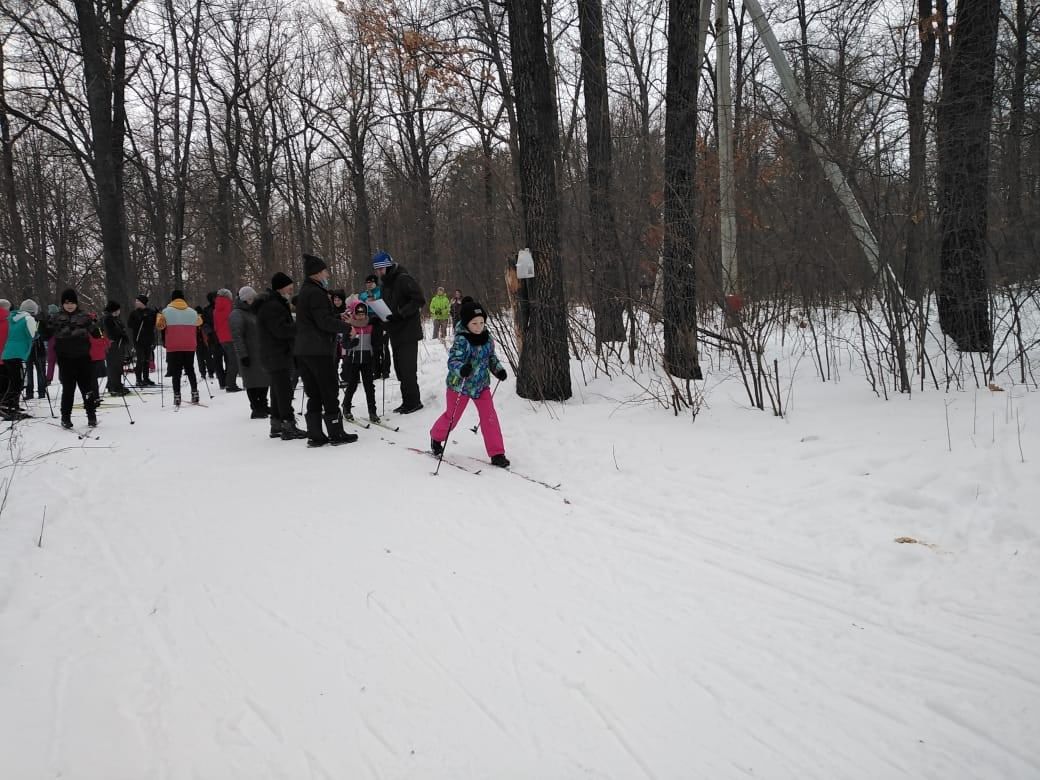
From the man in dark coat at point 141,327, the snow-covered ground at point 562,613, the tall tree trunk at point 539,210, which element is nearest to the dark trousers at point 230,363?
the man in dark coat at point 141,327

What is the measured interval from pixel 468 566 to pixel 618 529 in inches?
→ 44.8

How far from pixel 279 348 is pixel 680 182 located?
208 inches

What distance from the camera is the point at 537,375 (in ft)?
25.0

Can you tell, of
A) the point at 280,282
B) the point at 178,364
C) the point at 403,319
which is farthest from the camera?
the point at 178,364

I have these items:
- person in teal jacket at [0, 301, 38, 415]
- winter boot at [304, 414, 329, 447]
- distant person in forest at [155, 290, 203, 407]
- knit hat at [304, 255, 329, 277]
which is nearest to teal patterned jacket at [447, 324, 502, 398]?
winter boot at [304, 414, 329, 447]

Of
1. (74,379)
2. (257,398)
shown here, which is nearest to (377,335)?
(257,398)

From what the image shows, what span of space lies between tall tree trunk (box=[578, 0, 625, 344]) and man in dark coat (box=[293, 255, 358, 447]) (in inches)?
143

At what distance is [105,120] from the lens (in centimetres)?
1359

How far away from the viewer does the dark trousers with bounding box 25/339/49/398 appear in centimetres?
1152

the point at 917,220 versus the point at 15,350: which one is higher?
the point at 917,220

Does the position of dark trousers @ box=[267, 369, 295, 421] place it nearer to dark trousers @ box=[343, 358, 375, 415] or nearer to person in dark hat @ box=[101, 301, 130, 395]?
dark trousers @ box=[343, 358, 375, 415]

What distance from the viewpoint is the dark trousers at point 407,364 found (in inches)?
317

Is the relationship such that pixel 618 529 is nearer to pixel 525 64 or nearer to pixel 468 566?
pixel 468 566

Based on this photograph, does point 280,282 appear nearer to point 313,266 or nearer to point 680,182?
point 313,266
